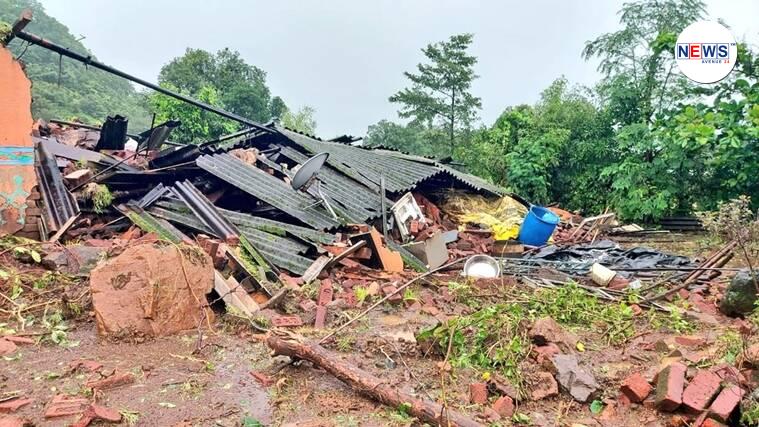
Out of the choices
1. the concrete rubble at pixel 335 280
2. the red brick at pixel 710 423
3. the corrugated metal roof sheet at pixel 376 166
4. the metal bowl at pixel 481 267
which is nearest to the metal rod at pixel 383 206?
the concrete rubble at pixel 335 280

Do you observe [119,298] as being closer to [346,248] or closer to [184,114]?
[346,248]

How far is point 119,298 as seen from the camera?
4254 millimetres

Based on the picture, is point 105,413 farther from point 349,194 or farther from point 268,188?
point 349,194

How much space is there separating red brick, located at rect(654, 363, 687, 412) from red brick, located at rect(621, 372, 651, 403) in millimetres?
92

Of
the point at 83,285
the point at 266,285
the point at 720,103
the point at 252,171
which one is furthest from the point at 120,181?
the point at 720,103

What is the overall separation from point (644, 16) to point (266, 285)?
17.0 m

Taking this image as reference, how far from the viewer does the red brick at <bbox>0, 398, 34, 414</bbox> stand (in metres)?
2.94

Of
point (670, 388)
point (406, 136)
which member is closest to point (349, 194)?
point (670, 388)

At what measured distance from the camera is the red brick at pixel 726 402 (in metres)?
2.86

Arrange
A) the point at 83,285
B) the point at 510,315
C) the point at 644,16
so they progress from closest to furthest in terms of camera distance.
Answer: the point at 510,315 → the point at 83,285 → the point at 644,16

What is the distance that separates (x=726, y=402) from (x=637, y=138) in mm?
13246

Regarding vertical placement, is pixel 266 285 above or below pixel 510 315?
below

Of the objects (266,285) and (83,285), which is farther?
(266,285)

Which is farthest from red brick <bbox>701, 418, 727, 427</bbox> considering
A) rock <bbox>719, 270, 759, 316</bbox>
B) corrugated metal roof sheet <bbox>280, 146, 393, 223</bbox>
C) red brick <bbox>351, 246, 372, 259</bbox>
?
corrugated metal roof sheet <bbox>280, 146, 393, 223</bbox>
